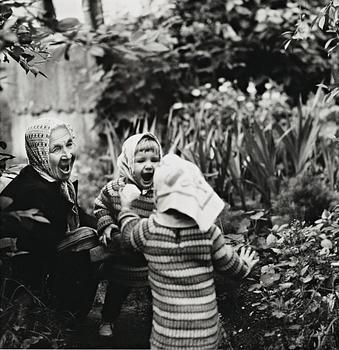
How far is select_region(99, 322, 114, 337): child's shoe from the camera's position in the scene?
3.35 m

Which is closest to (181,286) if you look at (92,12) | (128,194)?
(128,194)

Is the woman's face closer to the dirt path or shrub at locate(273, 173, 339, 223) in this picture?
the dirt path

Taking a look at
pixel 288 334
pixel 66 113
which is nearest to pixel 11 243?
pixel 288 334

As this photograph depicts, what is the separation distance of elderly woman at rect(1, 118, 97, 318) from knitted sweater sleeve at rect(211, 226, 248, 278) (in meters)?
0.79

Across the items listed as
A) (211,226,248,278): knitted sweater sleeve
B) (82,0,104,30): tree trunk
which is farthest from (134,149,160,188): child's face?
(82,0,104,30): tree trunk

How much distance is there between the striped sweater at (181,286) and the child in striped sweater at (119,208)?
19.6 inches

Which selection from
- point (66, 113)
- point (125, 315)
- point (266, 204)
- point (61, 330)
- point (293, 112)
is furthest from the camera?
point (66, 113)

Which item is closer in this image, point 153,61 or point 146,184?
point 146,184

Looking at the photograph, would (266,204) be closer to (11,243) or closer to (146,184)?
(146,184)

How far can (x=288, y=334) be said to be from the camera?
314 centimetres

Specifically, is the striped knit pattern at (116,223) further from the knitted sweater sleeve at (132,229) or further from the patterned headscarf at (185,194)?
the patterned headscarf at (185,194)

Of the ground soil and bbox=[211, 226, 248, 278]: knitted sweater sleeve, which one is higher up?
bbox=[211, 226, 248, 278]: knitted sweater sleeve

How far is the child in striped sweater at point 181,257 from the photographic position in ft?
8.74

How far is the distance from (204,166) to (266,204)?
64cm
